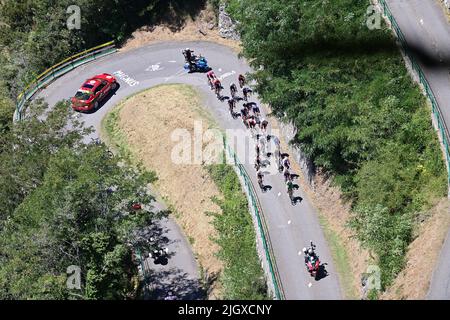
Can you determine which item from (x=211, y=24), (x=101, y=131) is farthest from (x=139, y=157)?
(x=211, y=24)

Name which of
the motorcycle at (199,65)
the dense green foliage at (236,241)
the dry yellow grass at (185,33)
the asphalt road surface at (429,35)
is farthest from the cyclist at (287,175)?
the dry yellow grass at (185,33)

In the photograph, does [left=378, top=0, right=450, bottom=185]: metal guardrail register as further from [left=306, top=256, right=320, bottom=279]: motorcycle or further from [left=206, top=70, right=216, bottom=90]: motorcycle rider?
[left=206, top=70, right=216, bottom=90]: motorcycle rider

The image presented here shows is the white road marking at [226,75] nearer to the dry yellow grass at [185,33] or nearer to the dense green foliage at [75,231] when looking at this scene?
the dry yellow grass at [185,33]

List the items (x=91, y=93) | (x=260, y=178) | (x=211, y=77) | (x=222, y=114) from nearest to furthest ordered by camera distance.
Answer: (x=260, y=178) → (x=222, y=114) → (x=211, y=77) → (x=91, y=93)

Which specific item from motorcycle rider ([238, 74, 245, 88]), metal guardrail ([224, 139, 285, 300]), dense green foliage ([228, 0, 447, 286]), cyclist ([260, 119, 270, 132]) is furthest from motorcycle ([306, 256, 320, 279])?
motorcycle rider ([238, 74, 245, 88])

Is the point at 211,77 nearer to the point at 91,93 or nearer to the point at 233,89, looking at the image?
the point at 233,89

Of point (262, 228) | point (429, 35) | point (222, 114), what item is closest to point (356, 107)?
point (429, 35)

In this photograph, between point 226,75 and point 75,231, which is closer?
point 75,231
